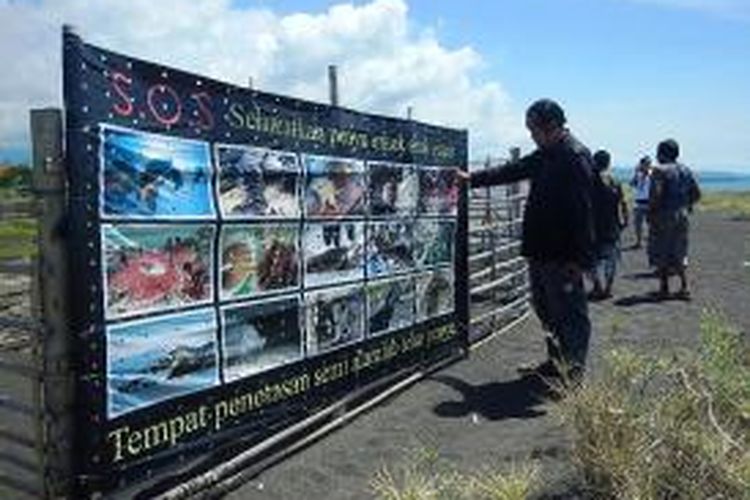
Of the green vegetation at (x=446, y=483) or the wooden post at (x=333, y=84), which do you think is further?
the wooden post at (x=333, y=84)

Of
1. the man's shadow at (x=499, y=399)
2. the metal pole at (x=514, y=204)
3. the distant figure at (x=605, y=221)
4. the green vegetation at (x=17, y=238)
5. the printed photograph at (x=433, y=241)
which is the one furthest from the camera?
the metal pole at (x=514, y=204)

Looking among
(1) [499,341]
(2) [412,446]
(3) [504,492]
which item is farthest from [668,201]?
(3) [504,492]

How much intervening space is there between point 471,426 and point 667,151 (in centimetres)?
768

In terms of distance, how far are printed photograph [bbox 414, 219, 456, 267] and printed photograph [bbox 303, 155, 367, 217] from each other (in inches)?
44.6

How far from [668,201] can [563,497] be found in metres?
9.73

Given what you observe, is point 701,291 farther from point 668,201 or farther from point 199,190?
point 199,190

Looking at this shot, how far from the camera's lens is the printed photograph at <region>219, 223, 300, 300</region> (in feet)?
24.6

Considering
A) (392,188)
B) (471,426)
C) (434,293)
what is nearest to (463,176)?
(434,293)

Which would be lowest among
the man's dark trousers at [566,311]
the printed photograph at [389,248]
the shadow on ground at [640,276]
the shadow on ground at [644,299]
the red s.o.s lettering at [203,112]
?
the shadow on ground at [644,299]

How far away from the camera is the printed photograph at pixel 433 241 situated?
34.2 ft

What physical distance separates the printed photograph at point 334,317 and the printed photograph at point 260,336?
0.58ft

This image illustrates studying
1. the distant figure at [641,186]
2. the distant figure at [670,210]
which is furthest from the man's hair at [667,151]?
Result: the distant figure at [641,186]

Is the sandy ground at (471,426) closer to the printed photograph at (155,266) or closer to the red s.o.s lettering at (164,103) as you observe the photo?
the printed photograph at (155,266)

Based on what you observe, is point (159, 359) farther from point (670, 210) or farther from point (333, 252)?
point (670, 210)
